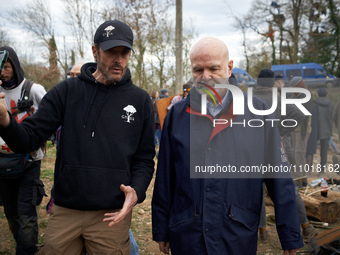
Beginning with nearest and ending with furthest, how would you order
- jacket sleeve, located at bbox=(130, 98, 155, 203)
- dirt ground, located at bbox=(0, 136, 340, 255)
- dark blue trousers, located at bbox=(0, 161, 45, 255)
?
jacket sleeve, located at bbox=(130, 98, 155, 203)
dark blue trousers, located at bbox=(0, 161, 45, 255)
dirt ground, located at bbox=(0, 136, 340, 255)

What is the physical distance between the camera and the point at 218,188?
1854mm

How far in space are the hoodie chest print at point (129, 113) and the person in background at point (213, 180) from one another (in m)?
0.27

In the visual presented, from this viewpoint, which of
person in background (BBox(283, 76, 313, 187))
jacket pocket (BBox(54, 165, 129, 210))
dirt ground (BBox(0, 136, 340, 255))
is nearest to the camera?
jacket pocket (BBox(54, 165, 129, 210))

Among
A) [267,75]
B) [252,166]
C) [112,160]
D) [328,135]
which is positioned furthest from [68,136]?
[328,135]

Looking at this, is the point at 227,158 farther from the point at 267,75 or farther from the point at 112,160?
the point at 267,75

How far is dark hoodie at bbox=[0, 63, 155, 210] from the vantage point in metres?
2.01

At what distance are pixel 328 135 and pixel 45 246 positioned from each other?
24.0 feet

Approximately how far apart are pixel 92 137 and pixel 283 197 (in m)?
1.28

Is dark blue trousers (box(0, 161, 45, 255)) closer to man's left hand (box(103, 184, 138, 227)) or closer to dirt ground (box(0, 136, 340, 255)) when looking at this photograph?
dirt ground (box(0, 136, 340, 255))

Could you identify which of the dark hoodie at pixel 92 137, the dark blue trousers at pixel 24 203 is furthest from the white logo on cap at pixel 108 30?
the dark blue trousers at pixel 24 203

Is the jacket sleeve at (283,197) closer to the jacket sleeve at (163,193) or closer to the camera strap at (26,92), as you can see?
the jacket sleeve at (163,193)

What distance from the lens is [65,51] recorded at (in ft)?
74.0

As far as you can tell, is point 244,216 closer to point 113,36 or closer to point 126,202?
point 126,202

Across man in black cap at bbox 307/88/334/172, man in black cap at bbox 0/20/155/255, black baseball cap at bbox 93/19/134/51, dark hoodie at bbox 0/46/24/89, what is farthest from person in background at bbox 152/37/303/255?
man in black cap at bbox 307/88/334/172
